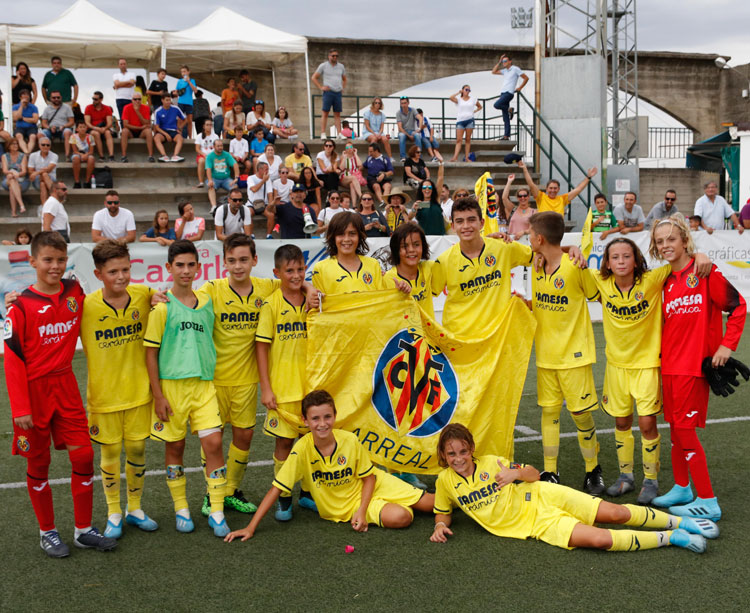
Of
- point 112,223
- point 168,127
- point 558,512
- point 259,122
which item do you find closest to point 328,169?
point 259,122

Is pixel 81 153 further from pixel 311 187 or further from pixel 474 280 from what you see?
pixel 474 280

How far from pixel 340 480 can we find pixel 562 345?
6.14ft

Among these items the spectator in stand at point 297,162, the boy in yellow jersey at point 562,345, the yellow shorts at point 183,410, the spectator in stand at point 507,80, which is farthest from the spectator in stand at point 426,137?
the yellow shorts at point 183,410

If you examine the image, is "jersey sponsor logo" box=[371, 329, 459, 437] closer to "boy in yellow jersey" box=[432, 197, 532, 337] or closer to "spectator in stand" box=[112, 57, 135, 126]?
"boy in yellow jersey" box=[432, 197, 532, 337]

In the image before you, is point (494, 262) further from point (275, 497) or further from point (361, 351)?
point (275, 497)

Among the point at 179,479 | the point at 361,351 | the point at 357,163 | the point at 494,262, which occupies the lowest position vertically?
the point at 179,479

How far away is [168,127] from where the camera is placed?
58.3 ft

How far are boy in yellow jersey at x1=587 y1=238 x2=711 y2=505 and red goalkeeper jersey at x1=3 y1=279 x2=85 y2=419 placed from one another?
355 centimetres

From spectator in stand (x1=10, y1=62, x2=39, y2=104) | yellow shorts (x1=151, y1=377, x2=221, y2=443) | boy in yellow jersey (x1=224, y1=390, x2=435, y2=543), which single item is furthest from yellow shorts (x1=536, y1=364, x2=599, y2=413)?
spectator in stand (x1=10, y1=62, x2=39, y2=104)

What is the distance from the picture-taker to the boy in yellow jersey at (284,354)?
527 centimetres

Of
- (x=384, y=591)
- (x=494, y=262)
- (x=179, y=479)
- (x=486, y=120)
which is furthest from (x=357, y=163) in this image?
(x=384, y=591)

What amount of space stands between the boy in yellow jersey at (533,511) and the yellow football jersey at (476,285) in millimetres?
1127

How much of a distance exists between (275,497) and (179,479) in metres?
0.69

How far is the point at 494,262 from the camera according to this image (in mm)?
5852
